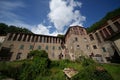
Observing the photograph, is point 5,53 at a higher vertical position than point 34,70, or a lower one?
higher

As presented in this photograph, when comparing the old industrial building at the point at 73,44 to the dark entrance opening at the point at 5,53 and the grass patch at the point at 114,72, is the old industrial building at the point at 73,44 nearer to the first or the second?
the dark entrance opening at the point at 5,53

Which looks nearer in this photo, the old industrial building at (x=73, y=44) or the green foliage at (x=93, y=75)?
the green foliage at (x=93, y=75)

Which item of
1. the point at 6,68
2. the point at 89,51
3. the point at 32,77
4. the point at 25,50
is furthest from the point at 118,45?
the point at 25,50

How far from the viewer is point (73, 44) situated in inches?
1189

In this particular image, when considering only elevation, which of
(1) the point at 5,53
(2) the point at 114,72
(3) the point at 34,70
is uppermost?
(1) the point at 5,53

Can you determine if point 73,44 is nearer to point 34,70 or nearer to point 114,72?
point 34,70

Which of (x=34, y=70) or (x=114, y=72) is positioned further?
(x=34, y=70)

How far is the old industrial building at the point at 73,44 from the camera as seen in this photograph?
27.1 metres

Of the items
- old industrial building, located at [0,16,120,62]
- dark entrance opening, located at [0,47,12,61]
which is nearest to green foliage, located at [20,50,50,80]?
old industrial building, located at [0,16,120,62]

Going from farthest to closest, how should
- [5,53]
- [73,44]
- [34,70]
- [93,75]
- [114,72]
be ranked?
[73,44] → [5,53] → [34,70] → [114,72] → [93,75]

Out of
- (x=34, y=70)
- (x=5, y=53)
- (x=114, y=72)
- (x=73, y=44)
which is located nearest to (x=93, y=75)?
(x=114, y=72)

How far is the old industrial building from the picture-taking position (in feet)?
88.8

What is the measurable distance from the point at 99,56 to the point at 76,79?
2349 cm

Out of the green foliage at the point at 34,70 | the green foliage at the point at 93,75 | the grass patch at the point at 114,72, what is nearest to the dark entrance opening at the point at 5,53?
the green foliage at the point at 34,70
